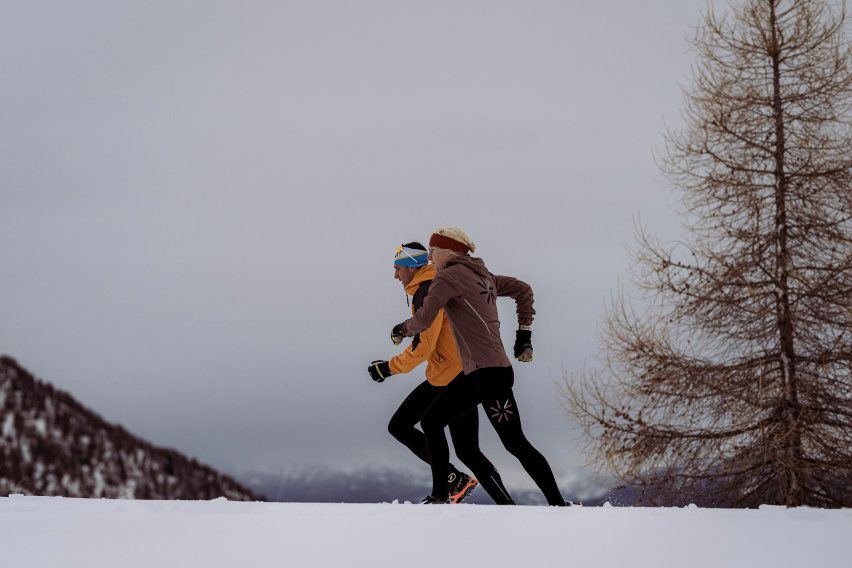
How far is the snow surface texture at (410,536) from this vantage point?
3.75 meters

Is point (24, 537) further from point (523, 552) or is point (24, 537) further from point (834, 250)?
point (834, 250)

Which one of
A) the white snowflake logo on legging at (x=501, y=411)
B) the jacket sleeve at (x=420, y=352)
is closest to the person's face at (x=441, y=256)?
the jacket sleeve at (x=420, y=352)

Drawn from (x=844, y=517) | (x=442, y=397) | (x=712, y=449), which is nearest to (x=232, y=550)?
(x=442, y=397)

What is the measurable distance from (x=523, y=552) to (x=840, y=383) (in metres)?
10.9

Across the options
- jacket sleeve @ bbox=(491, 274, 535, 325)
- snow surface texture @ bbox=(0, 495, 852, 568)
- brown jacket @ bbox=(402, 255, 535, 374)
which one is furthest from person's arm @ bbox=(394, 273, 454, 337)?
snow surface texture @ bbox=(0, 495, 852, 568)

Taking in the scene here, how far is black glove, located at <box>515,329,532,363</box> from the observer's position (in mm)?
6125

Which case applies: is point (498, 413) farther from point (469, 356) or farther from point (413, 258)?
point (413, 258)

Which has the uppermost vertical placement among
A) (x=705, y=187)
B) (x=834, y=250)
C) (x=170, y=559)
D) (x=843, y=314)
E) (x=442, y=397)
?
(x=705, y=187)

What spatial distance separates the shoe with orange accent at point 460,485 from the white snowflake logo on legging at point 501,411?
1.04 m

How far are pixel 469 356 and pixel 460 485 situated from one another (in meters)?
1.32

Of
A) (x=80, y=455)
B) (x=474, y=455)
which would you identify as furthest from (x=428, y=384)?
(x=80, y=455)

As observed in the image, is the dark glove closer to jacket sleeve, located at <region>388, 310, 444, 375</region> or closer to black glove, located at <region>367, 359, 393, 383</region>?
jacket sleeve, located at <region>388, 310, 444, 375</region>

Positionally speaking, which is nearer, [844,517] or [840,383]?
[844,517]

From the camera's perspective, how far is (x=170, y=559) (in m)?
3.77
